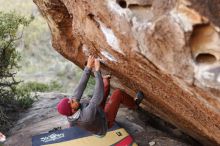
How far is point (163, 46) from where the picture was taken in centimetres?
633

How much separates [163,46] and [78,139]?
3.97 m

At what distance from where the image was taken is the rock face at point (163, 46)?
5902mm

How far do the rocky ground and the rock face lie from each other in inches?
48.2

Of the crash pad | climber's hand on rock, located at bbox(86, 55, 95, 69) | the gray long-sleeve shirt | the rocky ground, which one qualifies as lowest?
the rocky ground

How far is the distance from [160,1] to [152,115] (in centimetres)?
589

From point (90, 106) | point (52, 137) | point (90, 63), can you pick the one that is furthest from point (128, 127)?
point (90, 63)

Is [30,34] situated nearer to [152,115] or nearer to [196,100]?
[152,115]

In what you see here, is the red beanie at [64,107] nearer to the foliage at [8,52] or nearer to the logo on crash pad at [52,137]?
the logo on crash pad at [52,137]

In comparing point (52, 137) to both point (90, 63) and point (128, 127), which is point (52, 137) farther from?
point (90, 63)

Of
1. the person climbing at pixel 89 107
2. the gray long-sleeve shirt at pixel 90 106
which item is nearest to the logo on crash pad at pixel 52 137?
the person climbing at pixel 89 107

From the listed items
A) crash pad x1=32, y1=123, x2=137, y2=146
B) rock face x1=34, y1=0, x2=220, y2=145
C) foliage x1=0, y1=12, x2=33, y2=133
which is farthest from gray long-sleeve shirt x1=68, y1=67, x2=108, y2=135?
foliage x1=0, y1=12, x2=33, y2=133

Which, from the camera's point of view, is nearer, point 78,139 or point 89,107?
point 89,107

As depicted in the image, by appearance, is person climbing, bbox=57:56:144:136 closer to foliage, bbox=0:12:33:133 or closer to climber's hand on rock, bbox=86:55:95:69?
climber's hand on rock, bbox=86:55:95:69

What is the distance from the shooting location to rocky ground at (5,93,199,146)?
1029 centimetres
